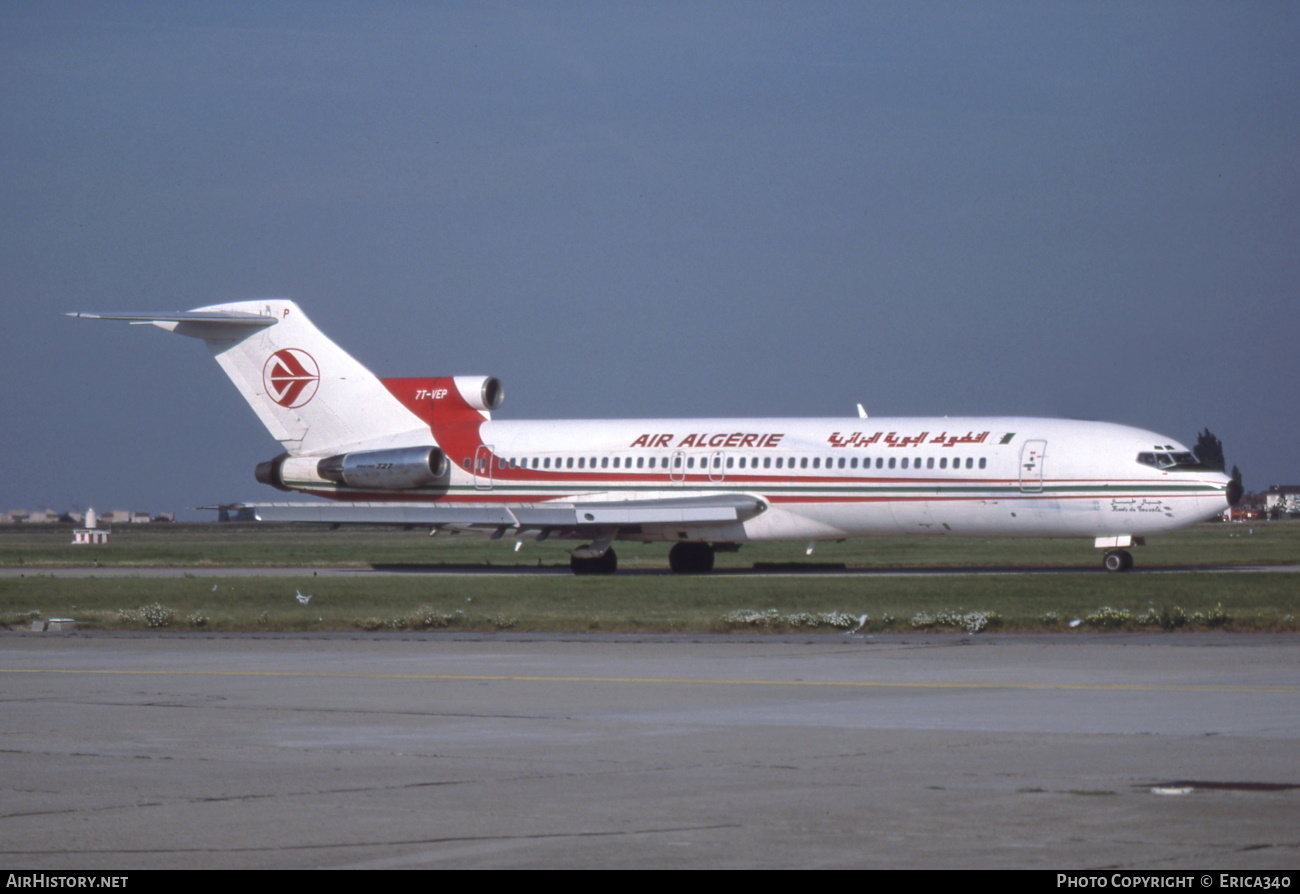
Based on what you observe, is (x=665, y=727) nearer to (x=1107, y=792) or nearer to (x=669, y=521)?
(x=1107, y=792)

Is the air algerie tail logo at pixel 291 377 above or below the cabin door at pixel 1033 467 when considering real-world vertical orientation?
above

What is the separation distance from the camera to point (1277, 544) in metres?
61.7

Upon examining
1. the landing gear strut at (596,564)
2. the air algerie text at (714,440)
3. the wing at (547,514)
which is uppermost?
the air algerie text at (714,440)

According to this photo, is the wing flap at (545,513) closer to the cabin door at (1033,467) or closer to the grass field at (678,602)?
the grass field at (678,602)

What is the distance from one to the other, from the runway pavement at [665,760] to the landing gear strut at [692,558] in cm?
2573

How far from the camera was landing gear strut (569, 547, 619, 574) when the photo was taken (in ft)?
152

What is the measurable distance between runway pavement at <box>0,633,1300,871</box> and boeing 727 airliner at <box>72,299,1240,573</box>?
66.3 feet

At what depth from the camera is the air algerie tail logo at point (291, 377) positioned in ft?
166

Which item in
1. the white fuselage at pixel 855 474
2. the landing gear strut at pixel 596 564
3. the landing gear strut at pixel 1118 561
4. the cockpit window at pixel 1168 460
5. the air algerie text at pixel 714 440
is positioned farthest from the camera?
the landing gear strut at pixel 596 564

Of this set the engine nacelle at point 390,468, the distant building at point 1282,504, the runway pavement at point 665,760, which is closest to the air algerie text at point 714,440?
the engine nacelle at point 390,468

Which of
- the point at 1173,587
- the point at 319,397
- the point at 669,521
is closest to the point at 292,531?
the point at 319,397

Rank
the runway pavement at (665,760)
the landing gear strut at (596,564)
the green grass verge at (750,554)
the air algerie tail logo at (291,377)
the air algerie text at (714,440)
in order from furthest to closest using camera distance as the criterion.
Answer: the green grass verge at (750,554)
the air algerie tail logo at (291,377)
the landing gear strut at (596,564)
the air algerie text at (714,440)
the runway pavement at (665,760)

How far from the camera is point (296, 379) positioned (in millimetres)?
50562
